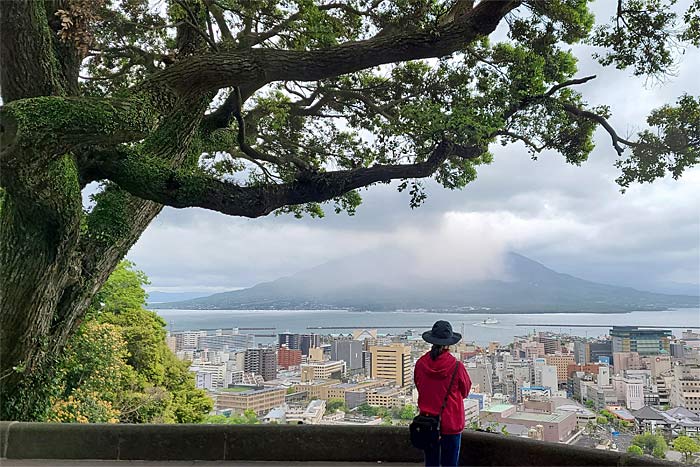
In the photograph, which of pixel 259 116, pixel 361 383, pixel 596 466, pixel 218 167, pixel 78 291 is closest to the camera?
pixel 596 466

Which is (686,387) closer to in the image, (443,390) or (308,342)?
(443,390)

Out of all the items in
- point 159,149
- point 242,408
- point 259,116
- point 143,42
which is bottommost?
point 242,408

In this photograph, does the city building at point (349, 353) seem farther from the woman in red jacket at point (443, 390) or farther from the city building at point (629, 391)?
the woman in red jacket at point (443, 390)

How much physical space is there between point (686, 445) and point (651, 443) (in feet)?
0.86

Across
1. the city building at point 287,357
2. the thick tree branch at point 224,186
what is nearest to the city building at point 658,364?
the thick tree branch at point 224,186

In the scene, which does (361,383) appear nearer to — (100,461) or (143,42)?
(100,461)

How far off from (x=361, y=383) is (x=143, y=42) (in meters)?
4.33

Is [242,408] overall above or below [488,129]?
below

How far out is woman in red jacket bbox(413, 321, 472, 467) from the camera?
2.76 m

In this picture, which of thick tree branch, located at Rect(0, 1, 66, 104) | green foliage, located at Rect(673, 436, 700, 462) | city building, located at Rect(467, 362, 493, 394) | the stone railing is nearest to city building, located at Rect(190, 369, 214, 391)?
the stone railing

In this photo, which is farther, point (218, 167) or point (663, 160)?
point (218, 167)

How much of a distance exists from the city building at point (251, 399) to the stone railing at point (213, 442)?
5.95ft

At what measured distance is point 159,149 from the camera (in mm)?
5133

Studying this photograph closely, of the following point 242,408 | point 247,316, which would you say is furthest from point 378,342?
point 247,316
